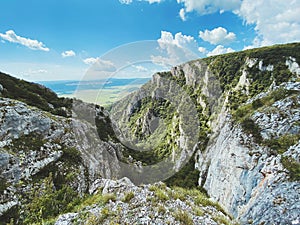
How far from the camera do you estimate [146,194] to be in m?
7.99

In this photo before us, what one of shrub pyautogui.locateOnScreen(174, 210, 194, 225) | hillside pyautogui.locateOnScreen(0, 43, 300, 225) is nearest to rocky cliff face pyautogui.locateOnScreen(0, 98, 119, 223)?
hillside pyautogui.locateOnScreen(0, 43, 300, 225)

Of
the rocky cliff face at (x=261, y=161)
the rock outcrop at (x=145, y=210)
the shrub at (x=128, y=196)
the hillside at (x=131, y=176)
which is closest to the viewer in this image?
the rock outcrop at (x=145, y=210)

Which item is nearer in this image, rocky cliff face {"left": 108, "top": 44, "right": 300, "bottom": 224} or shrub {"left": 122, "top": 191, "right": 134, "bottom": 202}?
shrub {"left": 122, "top": 191, "right": 134, "bottom": 202}

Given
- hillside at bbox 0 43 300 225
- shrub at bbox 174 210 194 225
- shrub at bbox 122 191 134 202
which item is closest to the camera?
shrub at bbox 174 210 194 225

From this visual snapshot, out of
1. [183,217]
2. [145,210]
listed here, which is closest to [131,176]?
[145,210]

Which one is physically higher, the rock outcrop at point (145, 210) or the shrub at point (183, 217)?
the shrub at point (183, 217)

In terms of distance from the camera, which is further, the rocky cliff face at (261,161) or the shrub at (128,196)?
the rocky cliff face at (261,161)

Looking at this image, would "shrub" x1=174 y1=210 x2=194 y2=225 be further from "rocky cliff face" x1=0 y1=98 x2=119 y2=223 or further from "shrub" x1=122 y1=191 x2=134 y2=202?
"rocky cliff face" x1=0 y1=98 x2=119 y2=223

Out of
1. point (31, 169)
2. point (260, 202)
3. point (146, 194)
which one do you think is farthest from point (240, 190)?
point (31, 169)

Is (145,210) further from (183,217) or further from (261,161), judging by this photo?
A: (261,161)

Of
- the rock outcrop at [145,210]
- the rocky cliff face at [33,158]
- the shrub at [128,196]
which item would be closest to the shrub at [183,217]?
the rock outcrop at [145,210]

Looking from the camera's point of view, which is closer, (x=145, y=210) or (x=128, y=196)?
(x=145, y=210)

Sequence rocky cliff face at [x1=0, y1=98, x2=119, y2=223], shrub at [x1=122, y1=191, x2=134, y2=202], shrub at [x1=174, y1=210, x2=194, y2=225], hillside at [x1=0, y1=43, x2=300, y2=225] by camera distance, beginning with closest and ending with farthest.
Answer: shrub at [x1=174, y1=210, x2=194, y2=225] → hillside at [x1=0, y1=43, x2=300, y2=225] → shrub at [x1=122, y1=191, x2=134, y2=202] → rocky cliff face at [x1=0, y1=98, x2=119, y2=223]

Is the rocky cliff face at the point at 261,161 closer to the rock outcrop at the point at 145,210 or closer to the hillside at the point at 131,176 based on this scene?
the hillside at the point at 131,176
